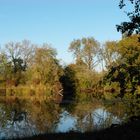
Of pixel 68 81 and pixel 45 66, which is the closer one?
pixel 45 66

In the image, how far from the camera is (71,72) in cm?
7588

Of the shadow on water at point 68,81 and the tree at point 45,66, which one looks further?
the shadow on water at point 68,81

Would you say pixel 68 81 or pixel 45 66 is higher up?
pixel 45 66

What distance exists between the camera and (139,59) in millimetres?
13289

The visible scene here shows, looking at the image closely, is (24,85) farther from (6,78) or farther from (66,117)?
(66,117)

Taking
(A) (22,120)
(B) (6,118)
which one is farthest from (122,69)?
(B) (6,118)

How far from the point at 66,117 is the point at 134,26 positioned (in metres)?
16.5

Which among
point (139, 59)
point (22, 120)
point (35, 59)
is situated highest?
point (35, 59)

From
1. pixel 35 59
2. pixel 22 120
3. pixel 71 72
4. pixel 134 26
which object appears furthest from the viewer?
pixel 71 72

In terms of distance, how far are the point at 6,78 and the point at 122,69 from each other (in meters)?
61.1

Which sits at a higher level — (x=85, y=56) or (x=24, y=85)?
(x=85, y=56)

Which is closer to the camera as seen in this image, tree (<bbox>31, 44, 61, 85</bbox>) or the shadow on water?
tree (<bbox>31, 44, 61, 85</bbox>)

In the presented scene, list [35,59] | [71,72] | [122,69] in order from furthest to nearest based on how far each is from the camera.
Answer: [71,72] → [35,59] → [122,69]

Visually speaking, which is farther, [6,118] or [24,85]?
[24,85]
